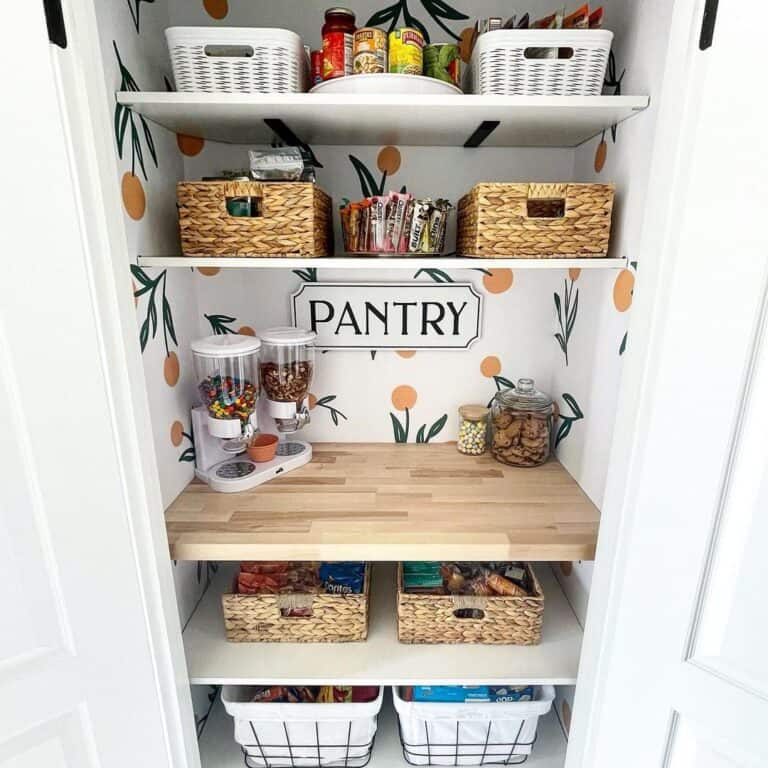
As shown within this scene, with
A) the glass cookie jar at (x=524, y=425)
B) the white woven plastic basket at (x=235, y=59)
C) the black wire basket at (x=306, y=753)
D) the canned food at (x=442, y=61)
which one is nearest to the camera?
the white woven plastic basket at (x=235, y=59)

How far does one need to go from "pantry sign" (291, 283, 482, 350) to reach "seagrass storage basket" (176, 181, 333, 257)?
0.32 m

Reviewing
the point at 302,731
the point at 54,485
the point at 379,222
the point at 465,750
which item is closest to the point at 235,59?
the point at 379,222

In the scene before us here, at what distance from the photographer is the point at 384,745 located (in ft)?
4.34

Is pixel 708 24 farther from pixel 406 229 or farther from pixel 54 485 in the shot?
pixel 54 485

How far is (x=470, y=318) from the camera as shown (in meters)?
1.38

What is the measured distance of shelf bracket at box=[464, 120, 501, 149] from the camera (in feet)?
3.35

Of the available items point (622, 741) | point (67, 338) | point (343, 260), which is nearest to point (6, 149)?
point (67, 338)

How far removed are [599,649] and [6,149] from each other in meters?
1.23

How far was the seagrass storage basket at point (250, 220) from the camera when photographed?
101 cm

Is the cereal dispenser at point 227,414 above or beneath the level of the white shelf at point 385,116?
beneath

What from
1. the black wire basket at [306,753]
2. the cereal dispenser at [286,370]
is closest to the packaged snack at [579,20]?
the cereal dispenser at [286,370]

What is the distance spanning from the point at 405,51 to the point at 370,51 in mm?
69

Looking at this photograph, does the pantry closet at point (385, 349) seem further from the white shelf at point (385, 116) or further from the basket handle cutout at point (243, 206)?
the basket handle cutout at point (243, 206)

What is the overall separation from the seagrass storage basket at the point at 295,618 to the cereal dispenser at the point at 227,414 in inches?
11.2
